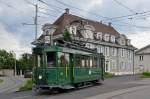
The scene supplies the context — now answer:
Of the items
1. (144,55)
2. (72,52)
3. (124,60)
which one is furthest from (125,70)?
(72,52)

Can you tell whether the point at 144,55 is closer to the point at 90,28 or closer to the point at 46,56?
the point at 90,28

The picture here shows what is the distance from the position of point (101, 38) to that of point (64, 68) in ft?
165

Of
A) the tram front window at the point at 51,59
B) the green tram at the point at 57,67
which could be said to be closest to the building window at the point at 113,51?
the green tram at the point at 57,67

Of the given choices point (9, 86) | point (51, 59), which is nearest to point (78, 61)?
point (51, 59)

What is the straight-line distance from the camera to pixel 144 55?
335ft

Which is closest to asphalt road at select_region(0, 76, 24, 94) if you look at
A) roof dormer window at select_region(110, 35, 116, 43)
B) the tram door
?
the tram door

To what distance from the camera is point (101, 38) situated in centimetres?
7456

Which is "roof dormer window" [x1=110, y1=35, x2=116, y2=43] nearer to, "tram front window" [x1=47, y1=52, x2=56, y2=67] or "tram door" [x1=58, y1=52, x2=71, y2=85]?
"tram door" [x1=58, y1=52, x2=71, y2=85]

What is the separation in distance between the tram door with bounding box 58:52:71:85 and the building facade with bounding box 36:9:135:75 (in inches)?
1392

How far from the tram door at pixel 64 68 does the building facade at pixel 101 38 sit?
3535cm

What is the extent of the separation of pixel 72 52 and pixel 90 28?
43.9m

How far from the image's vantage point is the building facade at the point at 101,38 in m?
66.2

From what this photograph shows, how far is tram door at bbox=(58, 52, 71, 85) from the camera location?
946 inches

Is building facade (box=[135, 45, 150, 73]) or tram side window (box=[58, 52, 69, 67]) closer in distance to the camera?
tram side window (box=[58, 52, 69, 67])
